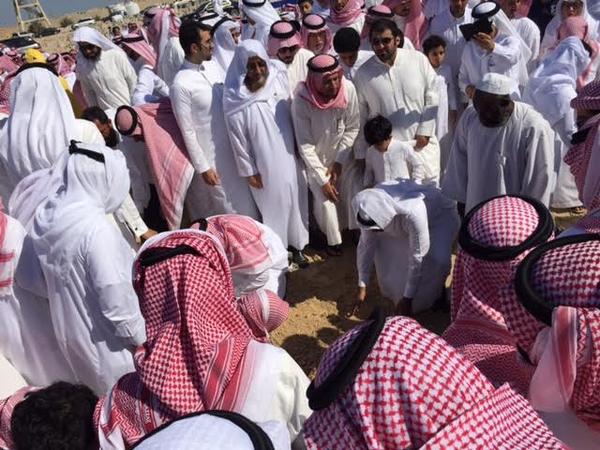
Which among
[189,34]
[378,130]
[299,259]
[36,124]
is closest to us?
[36,124]

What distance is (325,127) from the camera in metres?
4.04

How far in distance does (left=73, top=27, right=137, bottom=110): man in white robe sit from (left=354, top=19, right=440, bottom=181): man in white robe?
10.6ft

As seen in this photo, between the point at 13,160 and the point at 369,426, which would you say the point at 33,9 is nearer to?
the point at 13,160

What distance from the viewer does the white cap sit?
311 centimetres

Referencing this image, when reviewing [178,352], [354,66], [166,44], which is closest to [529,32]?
[354,66]

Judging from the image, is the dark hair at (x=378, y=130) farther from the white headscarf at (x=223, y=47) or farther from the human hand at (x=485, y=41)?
the white headscarf at (x=223, y=47)

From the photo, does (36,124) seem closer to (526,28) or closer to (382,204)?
(382,204)

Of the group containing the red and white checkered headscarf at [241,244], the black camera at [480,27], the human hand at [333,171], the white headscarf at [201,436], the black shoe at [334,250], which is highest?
the black camera at [480,27]

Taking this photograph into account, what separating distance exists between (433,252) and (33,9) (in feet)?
183

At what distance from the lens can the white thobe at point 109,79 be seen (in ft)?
20.2

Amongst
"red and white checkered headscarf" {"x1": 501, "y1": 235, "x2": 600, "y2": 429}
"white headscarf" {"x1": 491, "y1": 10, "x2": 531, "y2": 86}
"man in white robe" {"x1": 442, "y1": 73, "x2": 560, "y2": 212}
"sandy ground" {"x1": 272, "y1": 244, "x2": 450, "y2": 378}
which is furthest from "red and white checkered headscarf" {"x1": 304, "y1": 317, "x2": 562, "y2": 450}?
"white headscarf" {"x1": 491, "y1": 10, "x2": 531, "y2": 86}

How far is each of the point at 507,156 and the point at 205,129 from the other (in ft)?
7.50

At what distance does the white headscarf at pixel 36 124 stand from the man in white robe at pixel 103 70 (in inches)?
101

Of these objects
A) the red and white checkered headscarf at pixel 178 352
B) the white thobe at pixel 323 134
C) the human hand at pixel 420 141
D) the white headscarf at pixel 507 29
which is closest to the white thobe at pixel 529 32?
the white headscarf at pixel 507 29
